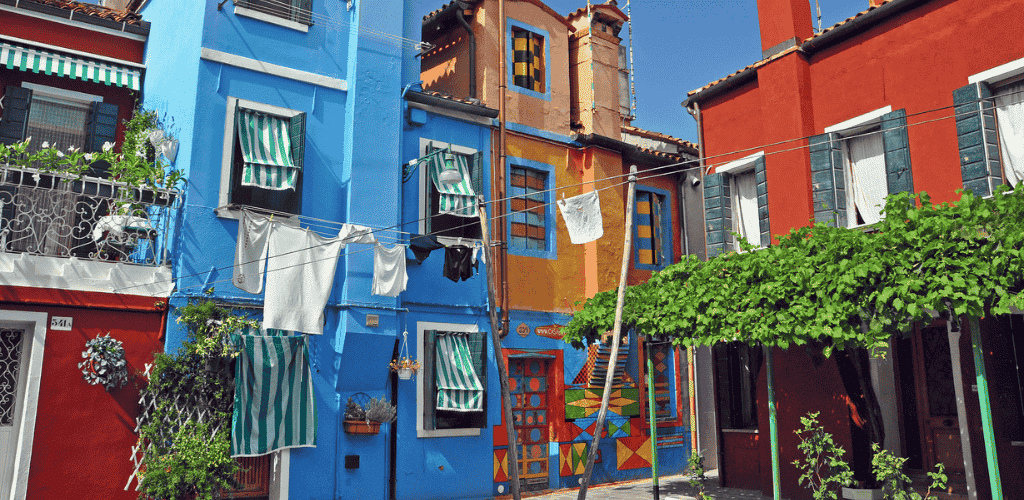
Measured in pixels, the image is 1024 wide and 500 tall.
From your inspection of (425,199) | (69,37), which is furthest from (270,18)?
(425,199)

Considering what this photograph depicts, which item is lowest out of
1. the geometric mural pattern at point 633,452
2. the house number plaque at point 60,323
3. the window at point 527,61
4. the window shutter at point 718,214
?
the geometric mural pattern at point 633,452

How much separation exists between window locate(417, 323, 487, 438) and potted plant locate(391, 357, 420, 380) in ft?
1.22

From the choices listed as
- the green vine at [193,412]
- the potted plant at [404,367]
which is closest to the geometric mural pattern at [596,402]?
the potted plant at [404,367]

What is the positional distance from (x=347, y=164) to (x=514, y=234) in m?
3.65

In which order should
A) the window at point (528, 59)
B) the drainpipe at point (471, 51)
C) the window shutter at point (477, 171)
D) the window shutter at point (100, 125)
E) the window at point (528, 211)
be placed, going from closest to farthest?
the window shutter at point (100, 125) < the window shutter at point (477, 171) < the window at point (528, 211) < the drainpipe at point (471, 51) < the window at point (528, 59)

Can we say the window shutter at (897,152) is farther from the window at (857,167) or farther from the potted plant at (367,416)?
the potted plant at (367,416)

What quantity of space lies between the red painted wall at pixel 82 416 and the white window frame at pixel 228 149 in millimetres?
2020

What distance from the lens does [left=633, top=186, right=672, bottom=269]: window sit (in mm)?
16547

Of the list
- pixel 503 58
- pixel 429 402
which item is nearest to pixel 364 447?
pixel 429 402

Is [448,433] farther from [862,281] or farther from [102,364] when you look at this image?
[862,281]

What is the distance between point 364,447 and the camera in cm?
1213

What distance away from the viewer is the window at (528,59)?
1545cm

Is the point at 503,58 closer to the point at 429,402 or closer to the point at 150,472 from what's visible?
the point at 429,402

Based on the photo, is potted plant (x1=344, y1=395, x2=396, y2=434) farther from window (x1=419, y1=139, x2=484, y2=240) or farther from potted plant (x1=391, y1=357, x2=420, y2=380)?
window (x1=419, y1=139, x2=484, y2=240)
